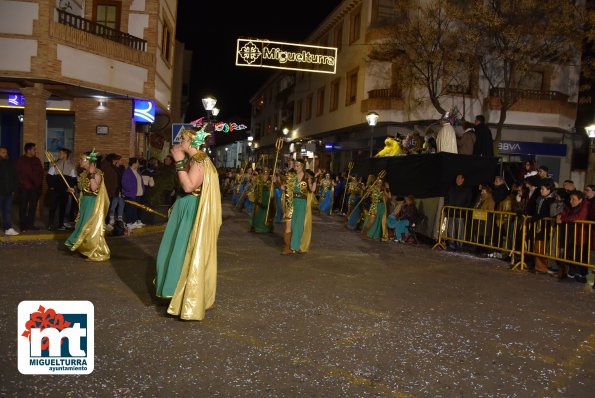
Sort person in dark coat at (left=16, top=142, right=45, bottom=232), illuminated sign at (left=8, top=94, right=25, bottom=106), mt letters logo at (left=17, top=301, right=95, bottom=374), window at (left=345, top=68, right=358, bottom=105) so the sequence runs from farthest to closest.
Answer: window at (left=345, top=68, right=358, bottom=105) < illuminated sign at (left=8, top=94, right=25, bottom=106) < person in dark coat at (left=16, top=142, right=45, bottom=232) < mt letters logo at (left=17, top=301, right=95, bottom=374)

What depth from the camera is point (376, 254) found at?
11.4m

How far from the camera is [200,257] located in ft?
18.1

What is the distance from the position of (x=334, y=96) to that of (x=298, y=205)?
25469mm

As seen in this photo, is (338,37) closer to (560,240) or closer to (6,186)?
(6,186)

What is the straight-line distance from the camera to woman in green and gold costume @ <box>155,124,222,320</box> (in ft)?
18.0

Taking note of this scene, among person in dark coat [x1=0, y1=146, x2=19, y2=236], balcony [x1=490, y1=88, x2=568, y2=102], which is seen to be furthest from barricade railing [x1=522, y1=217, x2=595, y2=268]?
balcony [x1=490, y1=88, x2=568, y2=102]

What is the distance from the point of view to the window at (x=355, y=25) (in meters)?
31.1

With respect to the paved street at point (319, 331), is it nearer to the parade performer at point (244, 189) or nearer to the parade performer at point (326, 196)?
the parade performer at point (244, 189)

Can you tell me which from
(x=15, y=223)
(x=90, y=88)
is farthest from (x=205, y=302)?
(x=90, y=88)

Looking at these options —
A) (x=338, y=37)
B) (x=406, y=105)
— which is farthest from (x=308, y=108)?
(x=406, y=105)

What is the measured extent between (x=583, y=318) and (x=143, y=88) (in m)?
15.2

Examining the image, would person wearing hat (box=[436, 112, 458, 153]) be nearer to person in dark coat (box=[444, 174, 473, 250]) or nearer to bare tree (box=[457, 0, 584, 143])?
person in dark coat (box=[444, 174, 473, 250])

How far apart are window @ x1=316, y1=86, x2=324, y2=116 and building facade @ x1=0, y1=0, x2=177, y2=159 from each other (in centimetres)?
1828

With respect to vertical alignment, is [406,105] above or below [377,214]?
above
